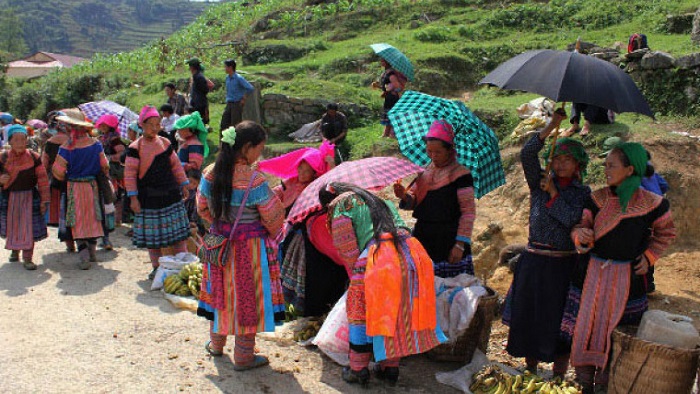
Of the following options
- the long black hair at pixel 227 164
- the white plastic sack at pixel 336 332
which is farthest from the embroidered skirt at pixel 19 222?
the white plastic sack at pixel 336 332

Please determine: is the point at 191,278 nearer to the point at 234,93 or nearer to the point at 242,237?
the point at 242,237

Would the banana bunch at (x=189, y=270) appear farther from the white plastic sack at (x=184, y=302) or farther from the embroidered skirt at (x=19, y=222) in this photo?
the embroidered skirt at (x=19, y=222)

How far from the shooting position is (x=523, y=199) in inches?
325

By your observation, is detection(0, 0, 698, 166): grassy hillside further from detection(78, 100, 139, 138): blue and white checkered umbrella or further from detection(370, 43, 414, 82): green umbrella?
detection(78, 100, 139, 138): blue and white checkered umbrella

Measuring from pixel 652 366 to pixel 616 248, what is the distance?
0.78 m


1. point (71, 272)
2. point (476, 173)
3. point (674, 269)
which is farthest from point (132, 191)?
point (674, 269)

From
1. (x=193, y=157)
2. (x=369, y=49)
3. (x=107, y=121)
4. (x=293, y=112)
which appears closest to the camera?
(x=193, y=157)

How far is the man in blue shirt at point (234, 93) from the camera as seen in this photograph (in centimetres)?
1122

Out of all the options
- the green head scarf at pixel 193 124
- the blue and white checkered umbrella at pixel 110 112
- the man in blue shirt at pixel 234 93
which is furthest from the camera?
the man in blue shirt at pixel 234 93

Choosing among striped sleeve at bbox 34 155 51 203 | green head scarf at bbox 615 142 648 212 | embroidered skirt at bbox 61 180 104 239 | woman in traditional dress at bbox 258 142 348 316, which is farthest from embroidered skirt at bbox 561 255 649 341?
striped sleeve at bbox 34 155 51 203

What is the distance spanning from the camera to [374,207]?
173 inches

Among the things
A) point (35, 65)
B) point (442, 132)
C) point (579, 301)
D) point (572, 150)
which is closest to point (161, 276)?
point (442, 132)

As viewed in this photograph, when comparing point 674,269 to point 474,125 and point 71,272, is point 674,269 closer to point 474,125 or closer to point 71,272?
point 474,125

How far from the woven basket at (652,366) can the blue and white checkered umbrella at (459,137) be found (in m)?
1.79
